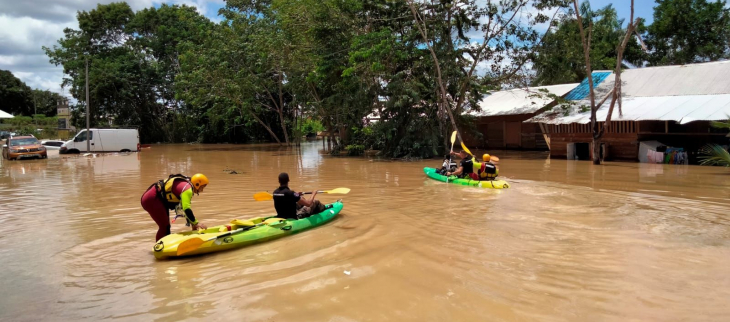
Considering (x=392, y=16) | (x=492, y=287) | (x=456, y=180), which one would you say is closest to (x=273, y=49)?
(x=392, y=16)

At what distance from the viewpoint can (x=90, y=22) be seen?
3775 centimetres

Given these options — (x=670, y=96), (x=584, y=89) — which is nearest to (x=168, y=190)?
(x=670, y=96)

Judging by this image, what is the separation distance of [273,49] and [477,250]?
797 inches

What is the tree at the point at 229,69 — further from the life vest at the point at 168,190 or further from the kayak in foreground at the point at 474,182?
the life vest at the point at 168,190

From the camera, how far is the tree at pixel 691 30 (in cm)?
2786

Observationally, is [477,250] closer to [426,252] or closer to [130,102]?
[426,252]

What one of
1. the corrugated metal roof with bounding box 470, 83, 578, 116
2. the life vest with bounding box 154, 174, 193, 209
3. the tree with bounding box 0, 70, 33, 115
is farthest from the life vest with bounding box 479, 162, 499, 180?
the tree with bounding box 0, 70, 33, 115

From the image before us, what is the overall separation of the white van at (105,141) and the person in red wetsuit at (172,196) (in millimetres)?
23447

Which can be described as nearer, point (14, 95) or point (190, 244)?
point (190, 244)

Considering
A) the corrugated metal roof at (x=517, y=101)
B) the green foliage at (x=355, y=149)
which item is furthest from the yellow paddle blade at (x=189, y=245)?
the corrugated metal roof at (x=517, y=101)

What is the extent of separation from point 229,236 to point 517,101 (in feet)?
69.1

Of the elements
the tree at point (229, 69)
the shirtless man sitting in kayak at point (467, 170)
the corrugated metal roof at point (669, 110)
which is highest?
the tree at point (229, 69)

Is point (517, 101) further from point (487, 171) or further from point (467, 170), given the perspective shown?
point (487, 171)

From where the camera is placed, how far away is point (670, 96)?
18031mm
